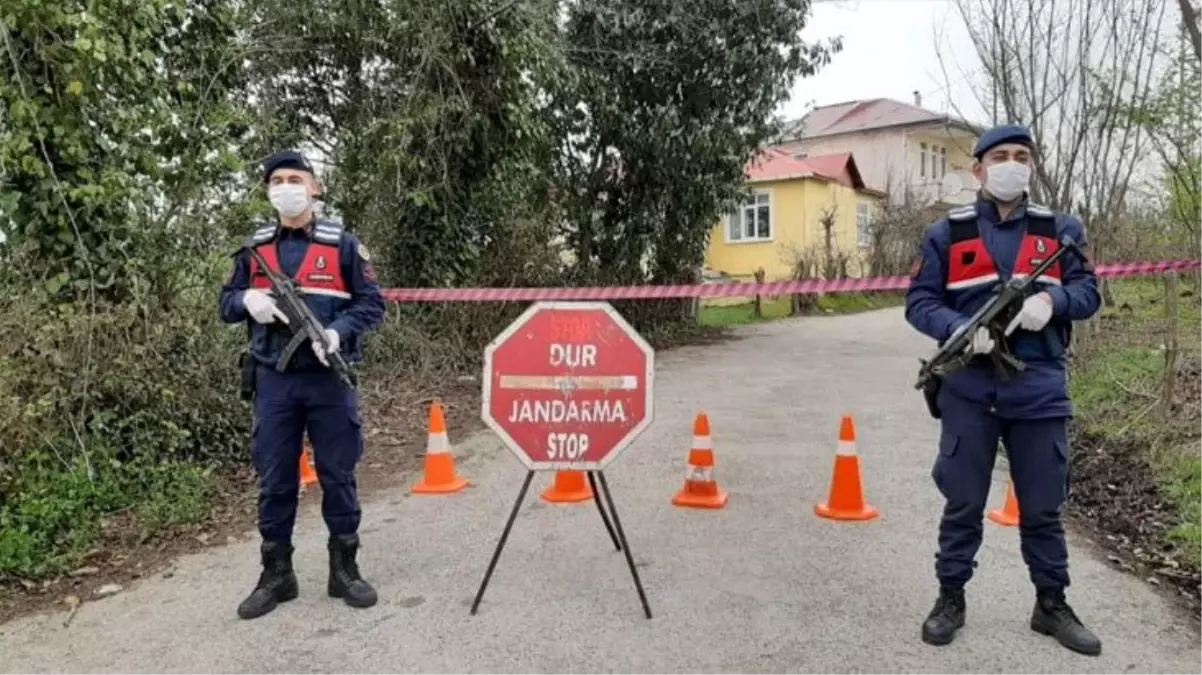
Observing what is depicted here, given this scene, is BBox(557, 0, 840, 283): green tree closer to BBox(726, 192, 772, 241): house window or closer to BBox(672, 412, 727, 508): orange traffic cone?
BBox(672, 412, 727, 508): orange traffic cone

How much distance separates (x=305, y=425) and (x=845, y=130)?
134 feet

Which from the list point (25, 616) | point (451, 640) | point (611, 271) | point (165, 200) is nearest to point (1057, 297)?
point (451, 640)

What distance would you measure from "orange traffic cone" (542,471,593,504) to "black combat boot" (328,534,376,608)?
173cm

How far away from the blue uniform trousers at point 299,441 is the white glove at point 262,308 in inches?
10.6

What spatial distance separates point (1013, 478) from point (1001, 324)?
66 centimetres

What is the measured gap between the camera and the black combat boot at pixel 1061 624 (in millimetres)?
3410

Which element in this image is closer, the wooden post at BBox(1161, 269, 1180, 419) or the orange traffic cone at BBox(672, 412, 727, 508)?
the orange traffic cone at BBox(672, 412, 727, 508)

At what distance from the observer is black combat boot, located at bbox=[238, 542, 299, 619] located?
3.91 m

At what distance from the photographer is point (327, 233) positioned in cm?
398

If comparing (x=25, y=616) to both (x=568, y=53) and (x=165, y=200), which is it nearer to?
(x=165, y=200)

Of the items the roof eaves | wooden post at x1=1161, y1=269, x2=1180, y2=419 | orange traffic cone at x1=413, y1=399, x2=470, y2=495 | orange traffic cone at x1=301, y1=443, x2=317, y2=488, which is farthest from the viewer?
the roof eaves

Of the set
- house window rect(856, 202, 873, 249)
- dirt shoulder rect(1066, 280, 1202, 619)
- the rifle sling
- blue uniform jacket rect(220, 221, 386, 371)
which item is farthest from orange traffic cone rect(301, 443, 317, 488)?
house window rect(856, 202, 873, 249)

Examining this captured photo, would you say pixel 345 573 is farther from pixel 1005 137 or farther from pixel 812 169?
pixel 812 169

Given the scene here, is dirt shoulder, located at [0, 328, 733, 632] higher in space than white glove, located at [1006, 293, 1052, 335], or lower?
lower
